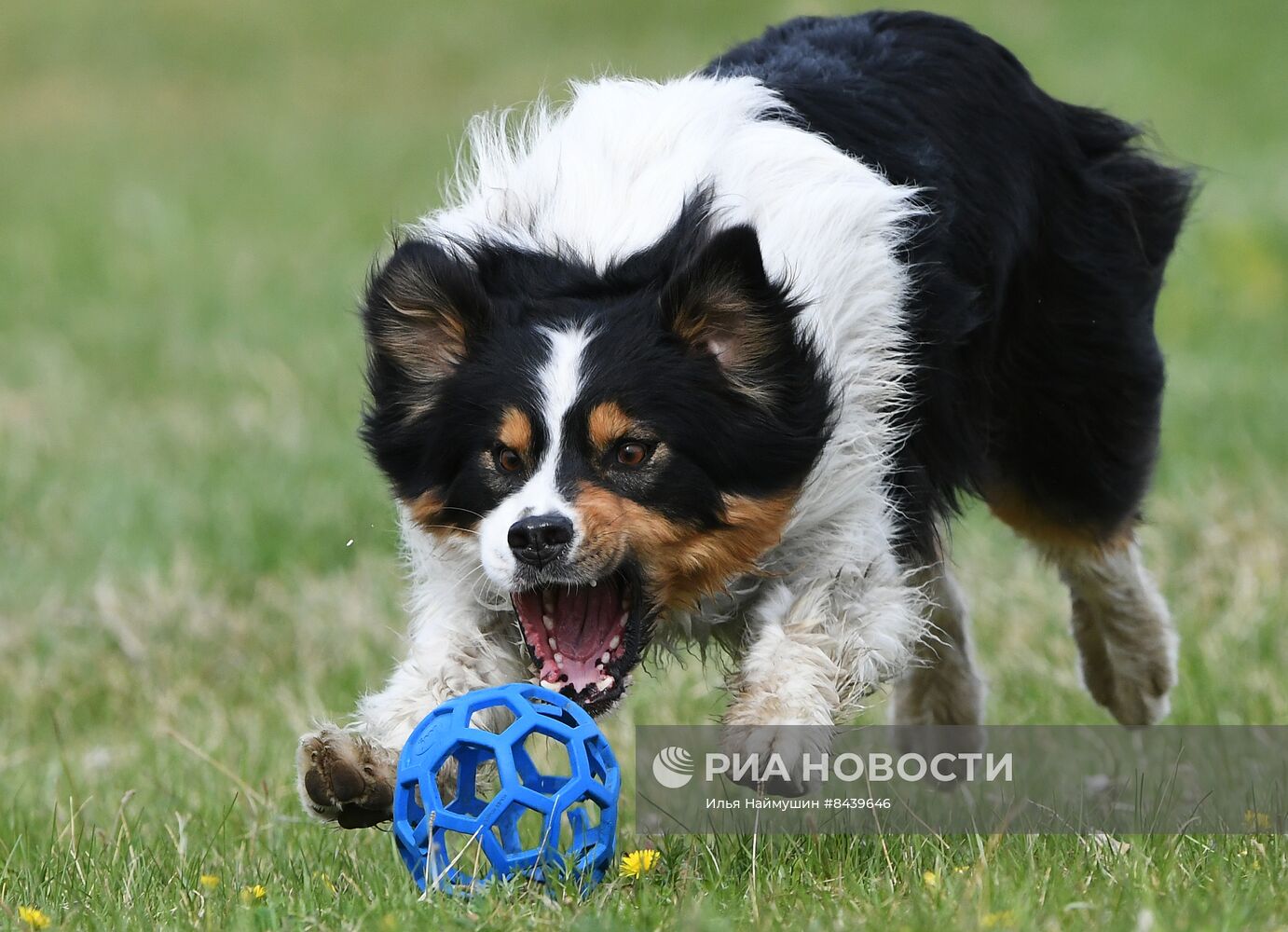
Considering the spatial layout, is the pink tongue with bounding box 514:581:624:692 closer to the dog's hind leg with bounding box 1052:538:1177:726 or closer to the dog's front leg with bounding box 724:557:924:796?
the dog's front leg with bounding box 724:557:924:796

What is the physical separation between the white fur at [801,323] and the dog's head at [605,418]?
9 centimetres

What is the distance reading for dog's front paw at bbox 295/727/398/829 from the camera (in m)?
3.86

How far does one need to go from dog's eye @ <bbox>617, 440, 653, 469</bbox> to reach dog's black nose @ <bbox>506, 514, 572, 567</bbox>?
0.26 m

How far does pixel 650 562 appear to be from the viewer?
405cm

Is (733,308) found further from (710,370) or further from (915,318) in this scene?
(915,318)

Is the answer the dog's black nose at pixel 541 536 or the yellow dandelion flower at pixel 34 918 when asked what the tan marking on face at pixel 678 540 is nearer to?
the dog's black nose at pixel 541 536

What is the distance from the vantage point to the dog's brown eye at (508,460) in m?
4.05

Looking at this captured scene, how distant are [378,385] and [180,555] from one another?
3629 millimetres

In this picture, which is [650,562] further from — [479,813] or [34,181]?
[34,181]

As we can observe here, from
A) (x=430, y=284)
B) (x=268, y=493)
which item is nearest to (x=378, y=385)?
(x=430, y=284)

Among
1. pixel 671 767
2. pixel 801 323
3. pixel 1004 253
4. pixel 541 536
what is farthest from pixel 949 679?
pixel 541 536

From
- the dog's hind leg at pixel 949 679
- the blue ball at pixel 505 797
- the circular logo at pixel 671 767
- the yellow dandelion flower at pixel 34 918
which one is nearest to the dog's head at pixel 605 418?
the blue ball at pixel 505 797

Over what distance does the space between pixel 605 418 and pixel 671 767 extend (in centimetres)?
122

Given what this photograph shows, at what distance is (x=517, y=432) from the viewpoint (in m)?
4.02
